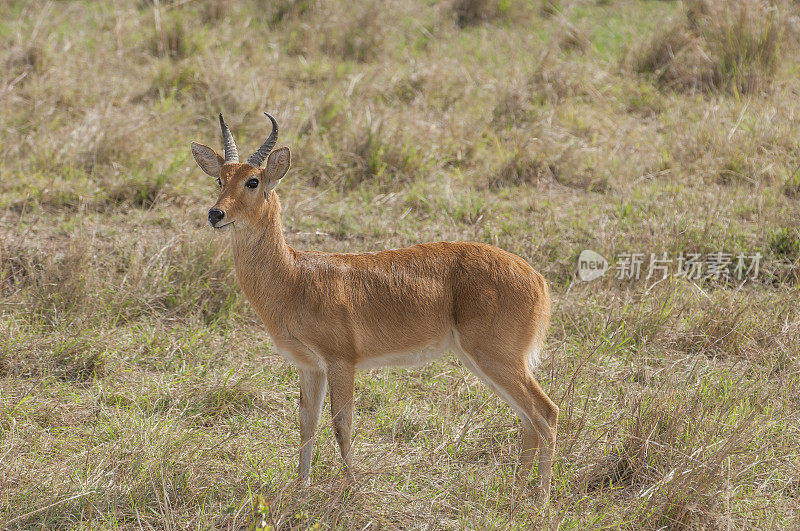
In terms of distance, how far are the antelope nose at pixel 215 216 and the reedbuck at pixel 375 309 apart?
0.13m

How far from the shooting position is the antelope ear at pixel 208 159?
4.50m

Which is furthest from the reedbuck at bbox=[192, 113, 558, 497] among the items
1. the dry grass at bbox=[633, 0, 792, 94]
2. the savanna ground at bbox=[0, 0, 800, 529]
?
the dry grass at bbox=[633, 0, 792, 94]

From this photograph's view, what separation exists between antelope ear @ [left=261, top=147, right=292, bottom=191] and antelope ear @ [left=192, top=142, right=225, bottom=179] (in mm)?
290

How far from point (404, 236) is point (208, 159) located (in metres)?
2.77

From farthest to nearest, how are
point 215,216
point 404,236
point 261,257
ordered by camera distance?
point 404,236 → point 261,257 → point 215,216

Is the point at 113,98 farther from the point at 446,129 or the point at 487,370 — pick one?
the point at 487,370

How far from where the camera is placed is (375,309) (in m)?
4.48

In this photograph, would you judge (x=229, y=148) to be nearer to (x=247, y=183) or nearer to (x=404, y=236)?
(x=247, y=183)

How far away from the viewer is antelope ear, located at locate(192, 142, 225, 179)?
4500mm

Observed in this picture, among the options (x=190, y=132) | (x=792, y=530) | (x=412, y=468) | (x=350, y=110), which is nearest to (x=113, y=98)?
(x=190, y=132)

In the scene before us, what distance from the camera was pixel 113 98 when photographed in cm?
862

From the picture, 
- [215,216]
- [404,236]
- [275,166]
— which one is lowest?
[404,236]

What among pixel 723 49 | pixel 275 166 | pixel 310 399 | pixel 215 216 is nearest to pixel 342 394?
pixel 310 399

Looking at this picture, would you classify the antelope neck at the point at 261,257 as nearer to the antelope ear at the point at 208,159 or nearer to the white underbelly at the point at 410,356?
the antelope ear at the point at 208,159
